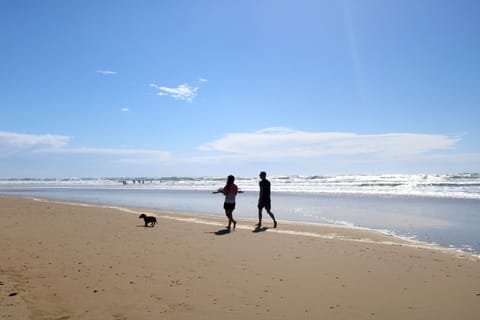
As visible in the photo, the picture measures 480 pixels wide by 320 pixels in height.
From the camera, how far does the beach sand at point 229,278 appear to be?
562 centimetres

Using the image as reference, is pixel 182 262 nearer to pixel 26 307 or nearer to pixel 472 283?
pixel 26 307

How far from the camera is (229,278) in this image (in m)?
7.28

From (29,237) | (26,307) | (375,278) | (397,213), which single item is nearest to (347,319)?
(375,278)

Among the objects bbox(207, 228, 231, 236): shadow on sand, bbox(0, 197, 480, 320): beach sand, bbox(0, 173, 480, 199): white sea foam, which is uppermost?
bbox(0, 173, 480, 199): white sea foam

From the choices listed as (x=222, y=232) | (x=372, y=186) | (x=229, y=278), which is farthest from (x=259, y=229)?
(x=372, y=186)

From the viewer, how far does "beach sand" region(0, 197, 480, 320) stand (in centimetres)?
562

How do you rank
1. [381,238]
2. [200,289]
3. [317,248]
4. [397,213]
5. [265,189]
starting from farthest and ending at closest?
[397,213], [265,189], [381,238], [317,248], [200,289]

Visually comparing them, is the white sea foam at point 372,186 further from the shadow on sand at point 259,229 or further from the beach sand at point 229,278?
the beach sand at point 229,278

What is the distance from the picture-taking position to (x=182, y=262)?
28.0 feet

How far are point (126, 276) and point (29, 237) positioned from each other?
567 cm

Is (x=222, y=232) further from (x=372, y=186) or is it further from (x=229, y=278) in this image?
(x=372, y=186)

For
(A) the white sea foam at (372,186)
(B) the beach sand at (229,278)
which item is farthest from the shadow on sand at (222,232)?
(A) the white sea foam at (372,186)

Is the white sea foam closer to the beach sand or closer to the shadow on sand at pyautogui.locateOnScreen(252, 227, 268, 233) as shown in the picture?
the shadow on sand at pyautogui.locateOnScreen(252, 227, 268, 233)

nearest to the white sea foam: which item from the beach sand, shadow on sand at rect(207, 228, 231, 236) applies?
shadow on sand at rect(207, 228, 231, 236)
